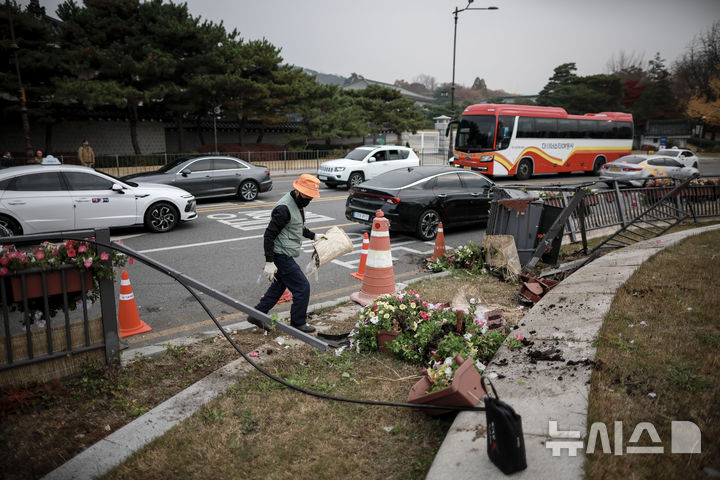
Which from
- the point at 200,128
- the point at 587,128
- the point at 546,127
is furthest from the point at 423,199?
the point at 200,128

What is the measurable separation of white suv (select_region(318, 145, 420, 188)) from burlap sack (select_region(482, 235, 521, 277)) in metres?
10.4

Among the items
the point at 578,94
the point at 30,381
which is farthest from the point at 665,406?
the point at 578,94

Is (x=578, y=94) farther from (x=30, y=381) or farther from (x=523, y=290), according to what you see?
(x=30, y=381)

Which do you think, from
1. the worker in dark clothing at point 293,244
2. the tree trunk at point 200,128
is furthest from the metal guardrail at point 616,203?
the tree trunk at point 200,128

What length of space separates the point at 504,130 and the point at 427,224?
47.1 ft

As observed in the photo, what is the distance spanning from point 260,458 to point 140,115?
29.0 metres

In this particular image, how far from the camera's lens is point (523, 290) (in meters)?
6.09

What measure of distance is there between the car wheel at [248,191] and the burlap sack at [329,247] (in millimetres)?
10264

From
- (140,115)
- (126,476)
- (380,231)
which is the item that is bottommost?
(126,476)

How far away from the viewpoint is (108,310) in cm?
391

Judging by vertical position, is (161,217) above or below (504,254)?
above

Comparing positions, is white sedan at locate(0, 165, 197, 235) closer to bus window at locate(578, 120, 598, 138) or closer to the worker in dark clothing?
the worker in dark clothing

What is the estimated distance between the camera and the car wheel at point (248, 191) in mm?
15055

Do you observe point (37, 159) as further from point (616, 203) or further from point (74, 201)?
point (616, 203)
